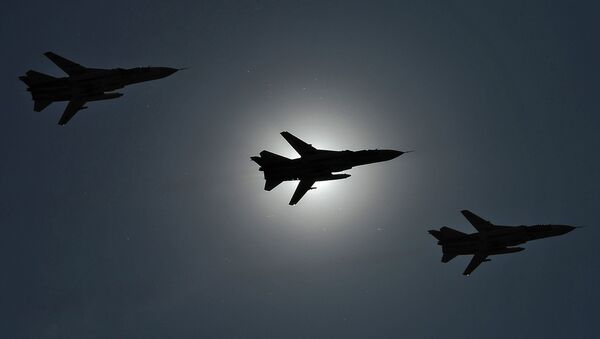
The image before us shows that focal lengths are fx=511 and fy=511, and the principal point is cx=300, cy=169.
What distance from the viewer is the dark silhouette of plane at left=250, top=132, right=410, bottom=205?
60344 mm

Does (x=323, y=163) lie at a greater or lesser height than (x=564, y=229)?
greater

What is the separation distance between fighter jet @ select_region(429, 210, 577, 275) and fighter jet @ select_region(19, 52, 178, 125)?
151ft

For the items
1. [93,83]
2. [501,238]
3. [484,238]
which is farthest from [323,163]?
[501,238]

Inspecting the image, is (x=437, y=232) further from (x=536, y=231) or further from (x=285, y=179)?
(x=285, y=179)

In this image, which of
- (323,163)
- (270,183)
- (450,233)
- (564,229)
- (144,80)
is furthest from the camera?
(450,233)

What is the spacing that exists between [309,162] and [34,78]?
36.0m

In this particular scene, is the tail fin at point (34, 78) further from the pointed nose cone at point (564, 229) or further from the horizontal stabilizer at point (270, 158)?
the pointed nose cone at point (564, 229)

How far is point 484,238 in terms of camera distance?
74125mm

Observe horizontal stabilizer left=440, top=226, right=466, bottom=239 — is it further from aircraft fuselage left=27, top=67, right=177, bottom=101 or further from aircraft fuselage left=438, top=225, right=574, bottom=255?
aircraft fuselage left=27, top=67, right=177, bottom=101

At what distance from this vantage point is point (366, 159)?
60.3 metres

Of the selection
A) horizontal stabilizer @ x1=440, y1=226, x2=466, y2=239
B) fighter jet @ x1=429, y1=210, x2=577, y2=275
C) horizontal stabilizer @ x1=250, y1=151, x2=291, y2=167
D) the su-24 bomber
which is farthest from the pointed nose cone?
horizontal stabilizer @ x1=250, y1=151, x2=291, y2=167

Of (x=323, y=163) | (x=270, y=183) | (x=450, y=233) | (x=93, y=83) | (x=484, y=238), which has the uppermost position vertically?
(x=93, y=83)

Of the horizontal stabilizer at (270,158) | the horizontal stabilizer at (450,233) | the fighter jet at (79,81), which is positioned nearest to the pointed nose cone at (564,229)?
the horizontal stabilizer at (450,233)

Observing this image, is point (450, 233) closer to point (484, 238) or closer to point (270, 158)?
point (484, 238)
